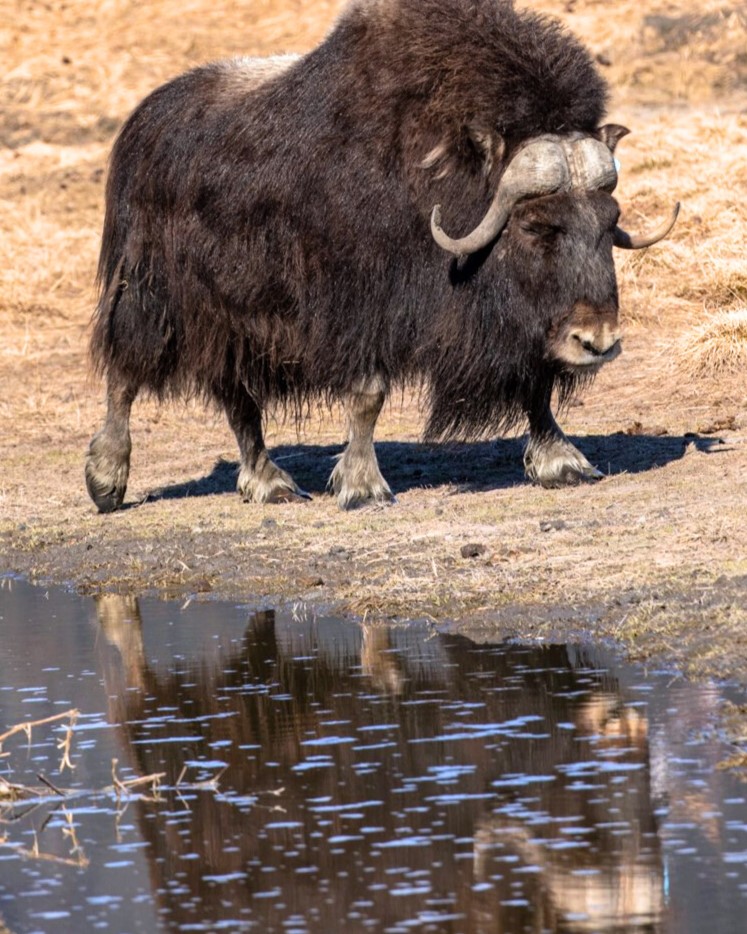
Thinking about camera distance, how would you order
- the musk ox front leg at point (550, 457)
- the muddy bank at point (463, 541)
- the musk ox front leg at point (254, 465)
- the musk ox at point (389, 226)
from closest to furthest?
the muddy bank at point (463, 541) → the musk ox at point (389, 226) → the musk ox front leg at point (550, 457) → the musk ox front leg at point (254, 465)

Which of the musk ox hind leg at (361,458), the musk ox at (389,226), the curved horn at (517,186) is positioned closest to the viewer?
the curved horn at (517,186)

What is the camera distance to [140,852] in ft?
15.8

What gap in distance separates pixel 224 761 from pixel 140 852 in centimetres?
76

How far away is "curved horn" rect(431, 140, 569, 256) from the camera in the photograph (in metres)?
8.44

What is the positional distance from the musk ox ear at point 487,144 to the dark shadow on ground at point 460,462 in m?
1.76

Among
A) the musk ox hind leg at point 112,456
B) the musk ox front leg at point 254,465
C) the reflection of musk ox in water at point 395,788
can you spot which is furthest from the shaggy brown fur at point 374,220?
the reflection of musk ox in water at point 395,788

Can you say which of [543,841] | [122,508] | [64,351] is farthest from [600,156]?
[64,351]

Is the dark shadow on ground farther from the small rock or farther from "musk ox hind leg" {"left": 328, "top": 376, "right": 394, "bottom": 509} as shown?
the small rock

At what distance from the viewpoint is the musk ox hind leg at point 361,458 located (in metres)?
9.25

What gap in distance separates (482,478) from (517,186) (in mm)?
2050

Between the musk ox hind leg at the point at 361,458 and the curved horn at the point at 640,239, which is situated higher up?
the curved horn at the point at 640,239

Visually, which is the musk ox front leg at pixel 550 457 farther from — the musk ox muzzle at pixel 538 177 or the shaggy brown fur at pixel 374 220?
the musk ox muzzle at pixel 538 177

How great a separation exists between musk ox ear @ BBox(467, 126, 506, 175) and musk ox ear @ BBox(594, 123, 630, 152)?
0.45 m

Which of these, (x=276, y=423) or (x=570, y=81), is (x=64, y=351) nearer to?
(x=276, y=423)
